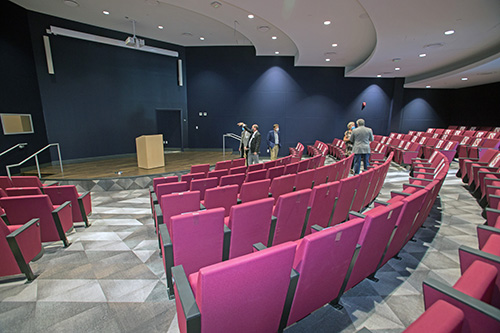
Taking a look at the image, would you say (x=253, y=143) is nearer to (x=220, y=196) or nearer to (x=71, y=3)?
(x=220, y=196)

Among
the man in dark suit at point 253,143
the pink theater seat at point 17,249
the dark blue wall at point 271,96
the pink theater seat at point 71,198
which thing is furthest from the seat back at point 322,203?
the dark blue wall at point 271,96

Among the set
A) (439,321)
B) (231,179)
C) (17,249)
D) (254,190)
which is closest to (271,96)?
(231,179)

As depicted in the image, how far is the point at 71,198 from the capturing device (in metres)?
3.54

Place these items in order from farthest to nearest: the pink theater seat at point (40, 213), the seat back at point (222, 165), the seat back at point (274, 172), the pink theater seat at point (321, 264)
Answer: the seat back at point (222, 165)
the seat back at point (274, 172)
the pink theater seat at point (40, 213)
the pink theater seat at point (321, 264)

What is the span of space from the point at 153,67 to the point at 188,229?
34.7ft

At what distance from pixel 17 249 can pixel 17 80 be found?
7.57 metres

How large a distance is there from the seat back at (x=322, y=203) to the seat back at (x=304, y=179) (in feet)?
2.49

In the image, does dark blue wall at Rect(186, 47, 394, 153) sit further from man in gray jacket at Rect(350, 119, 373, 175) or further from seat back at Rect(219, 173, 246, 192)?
seat back at Rect(219, 173, 246, 192)

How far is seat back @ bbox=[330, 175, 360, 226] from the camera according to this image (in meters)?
3.07

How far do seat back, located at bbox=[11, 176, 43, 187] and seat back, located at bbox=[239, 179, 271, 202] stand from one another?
3628 mm

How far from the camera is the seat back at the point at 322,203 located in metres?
2.78

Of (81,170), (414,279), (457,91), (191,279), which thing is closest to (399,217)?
(414,279)

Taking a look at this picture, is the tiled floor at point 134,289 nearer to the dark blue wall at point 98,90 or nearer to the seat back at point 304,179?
the seat back at point 304,179

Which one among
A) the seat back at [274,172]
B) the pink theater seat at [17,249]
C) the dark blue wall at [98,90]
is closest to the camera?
the pink theater seat at [17,249]
